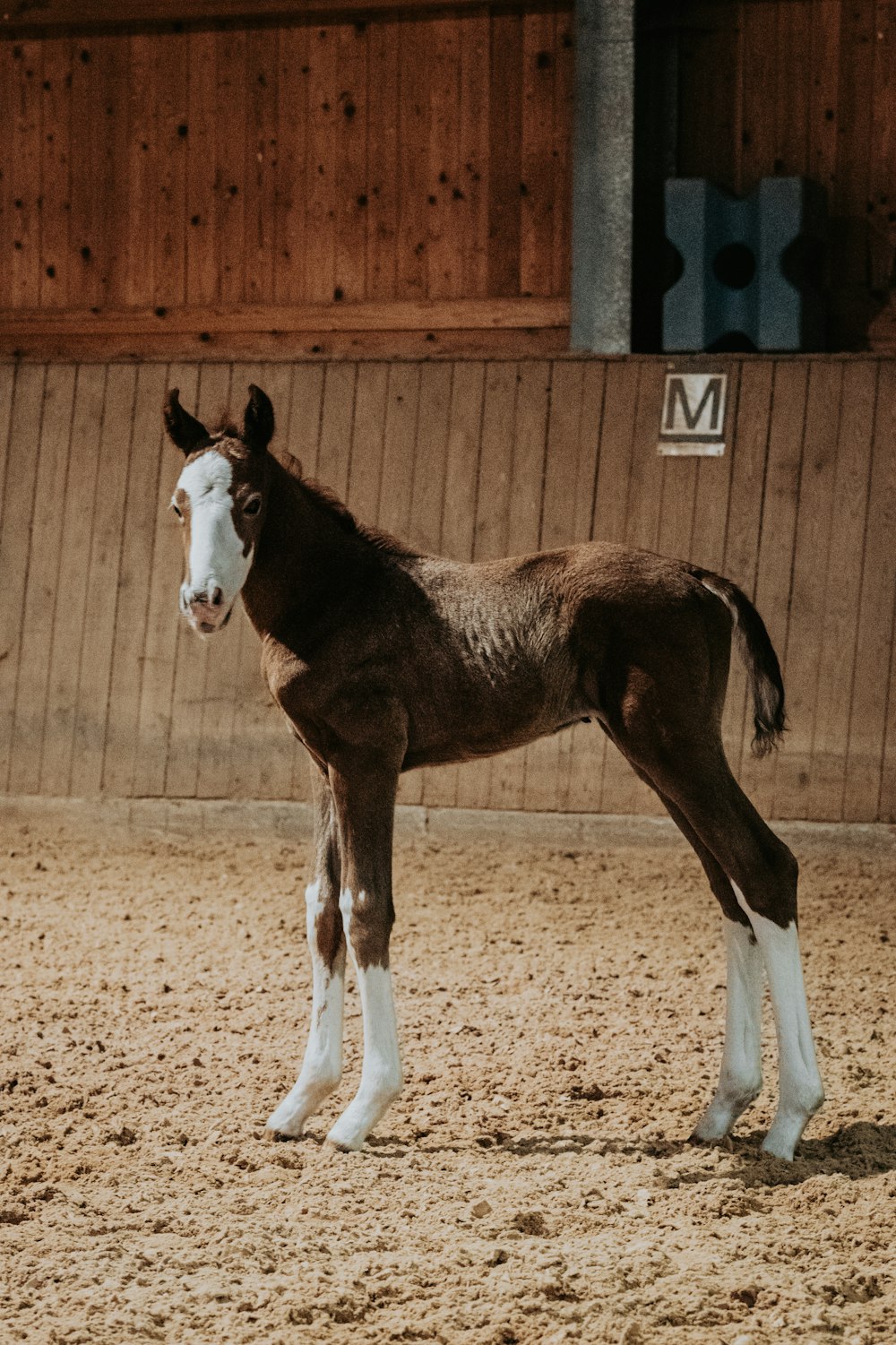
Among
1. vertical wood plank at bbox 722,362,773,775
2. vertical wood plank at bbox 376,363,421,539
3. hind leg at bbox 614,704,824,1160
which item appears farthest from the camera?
vertical wood plank at bbox 376,363,421,539

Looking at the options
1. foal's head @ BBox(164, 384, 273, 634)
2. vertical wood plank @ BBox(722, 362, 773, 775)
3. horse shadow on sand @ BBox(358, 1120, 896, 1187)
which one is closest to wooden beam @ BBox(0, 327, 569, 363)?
vertical wood plank @ BBox(722, 362, 773, 775)

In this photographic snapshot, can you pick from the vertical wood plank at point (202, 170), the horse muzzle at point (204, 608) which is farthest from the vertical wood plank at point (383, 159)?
the horse muzzle at point (204, 608)

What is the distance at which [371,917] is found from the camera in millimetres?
3256

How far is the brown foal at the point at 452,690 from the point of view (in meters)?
3.19

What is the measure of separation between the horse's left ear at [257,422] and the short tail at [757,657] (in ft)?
3.63

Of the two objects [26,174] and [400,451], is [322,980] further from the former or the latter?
[26,174]

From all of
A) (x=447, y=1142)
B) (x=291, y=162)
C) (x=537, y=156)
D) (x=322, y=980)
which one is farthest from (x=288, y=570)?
(x=291, y=162)

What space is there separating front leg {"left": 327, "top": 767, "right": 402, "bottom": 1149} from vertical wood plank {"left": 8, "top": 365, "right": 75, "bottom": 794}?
4.74m

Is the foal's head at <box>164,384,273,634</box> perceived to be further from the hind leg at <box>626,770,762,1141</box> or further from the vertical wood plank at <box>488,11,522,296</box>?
the vertical wood plank at <box>488,11,522,296</box>

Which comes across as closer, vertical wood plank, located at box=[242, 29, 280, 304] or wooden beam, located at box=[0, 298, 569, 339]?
wooden beam, located at box=[0, 298, 569, 339]

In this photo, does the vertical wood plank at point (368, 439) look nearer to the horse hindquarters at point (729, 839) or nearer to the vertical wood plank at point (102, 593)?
the vertical wood plank at point (102, 593)

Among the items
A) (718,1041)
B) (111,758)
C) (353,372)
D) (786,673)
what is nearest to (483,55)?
(353,372)

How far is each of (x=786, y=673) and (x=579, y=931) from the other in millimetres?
2068

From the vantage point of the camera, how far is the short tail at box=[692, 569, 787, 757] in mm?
3402
